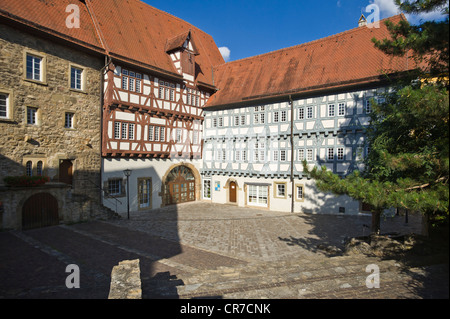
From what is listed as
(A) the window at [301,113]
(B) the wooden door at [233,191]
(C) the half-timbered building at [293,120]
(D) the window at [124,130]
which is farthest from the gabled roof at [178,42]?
(B) the wooden door at [233,191]

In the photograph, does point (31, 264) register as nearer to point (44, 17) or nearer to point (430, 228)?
point (430, 228)

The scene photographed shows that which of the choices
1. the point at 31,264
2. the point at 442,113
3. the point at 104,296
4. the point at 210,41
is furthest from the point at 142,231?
the point at 210,41

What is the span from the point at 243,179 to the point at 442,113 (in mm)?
17607

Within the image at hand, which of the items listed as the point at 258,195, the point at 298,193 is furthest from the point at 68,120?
the point at 298,193

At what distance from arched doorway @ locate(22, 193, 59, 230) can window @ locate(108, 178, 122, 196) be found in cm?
346

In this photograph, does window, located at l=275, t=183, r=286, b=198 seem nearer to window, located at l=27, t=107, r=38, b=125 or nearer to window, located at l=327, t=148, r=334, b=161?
window, located at l=327, t=148, r=334, b=161

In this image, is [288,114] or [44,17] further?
[288,114]

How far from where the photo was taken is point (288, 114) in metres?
20.5

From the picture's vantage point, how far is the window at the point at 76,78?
16419mm

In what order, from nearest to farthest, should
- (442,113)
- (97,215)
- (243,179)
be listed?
(442,113) < (97,215) < (243,179)

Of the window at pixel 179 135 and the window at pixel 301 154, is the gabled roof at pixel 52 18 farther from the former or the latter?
the window at pixel 301 154

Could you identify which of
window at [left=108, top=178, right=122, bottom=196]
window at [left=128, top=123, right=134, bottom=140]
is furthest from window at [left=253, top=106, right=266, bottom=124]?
window at [left=108, top=178, right=122, bottom=196]

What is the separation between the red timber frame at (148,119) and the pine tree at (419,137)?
1421 cm

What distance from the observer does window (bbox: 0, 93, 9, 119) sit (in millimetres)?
13445
